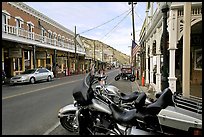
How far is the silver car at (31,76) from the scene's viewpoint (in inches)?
813

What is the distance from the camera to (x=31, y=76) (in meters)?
21.8

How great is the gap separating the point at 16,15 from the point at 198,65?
21.0 m

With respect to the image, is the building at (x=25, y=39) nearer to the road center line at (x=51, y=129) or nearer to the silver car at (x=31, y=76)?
the silver car at (x=31, y=76)

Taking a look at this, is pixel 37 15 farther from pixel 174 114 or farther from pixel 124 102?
pixel 174 114

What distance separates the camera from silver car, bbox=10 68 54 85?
2064cm

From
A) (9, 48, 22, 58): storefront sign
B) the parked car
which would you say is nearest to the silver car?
(9, 48, 22, 58): storefront sign

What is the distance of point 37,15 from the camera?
33062 mm

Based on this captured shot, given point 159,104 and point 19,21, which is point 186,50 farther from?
point 19,21

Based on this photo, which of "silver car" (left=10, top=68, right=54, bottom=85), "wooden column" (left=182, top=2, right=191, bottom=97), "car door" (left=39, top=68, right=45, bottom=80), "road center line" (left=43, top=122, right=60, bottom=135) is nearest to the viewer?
"road center line" (left=43, top=122, right=60, bottom=135)

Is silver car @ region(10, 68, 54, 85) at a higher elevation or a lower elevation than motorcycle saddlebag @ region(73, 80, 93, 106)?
lower

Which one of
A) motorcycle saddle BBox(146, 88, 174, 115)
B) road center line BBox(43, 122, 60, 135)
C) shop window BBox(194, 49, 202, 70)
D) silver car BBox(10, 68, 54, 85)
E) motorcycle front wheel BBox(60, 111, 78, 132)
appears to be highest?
shop window BBox(194, 49, 202, 70)

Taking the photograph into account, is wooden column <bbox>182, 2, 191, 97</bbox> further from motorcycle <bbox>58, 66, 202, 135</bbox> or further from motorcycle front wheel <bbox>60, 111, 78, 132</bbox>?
motorcycle front wheel <bbox>60, 111, 78, 132</bbox>

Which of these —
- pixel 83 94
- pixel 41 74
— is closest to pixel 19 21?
pixel 41 74

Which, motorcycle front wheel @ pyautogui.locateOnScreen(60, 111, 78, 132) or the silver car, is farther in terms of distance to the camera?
the silver car
